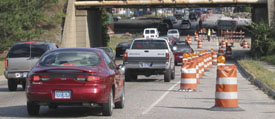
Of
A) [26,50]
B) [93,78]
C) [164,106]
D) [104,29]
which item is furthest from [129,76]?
[104,29]

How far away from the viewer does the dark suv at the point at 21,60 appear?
66.3 feet

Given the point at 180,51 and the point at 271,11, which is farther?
the point at 271,11

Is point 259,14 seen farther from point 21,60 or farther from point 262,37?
point 21,60

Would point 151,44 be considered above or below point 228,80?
above

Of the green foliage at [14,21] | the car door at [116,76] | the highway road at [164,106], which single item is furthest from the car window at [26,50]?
the green foliage at [14,21]

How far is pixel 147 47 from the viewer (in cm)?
2536

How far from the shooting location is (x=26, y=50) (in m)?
20.6

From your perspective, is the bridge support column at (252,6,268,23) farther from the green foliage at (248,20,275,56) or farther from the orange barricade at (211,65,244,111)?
the orange barricade at (211,65,244,111)

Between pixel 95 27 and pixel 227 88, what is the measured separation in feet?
145

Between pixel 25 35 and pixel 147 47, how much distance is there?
18021 mm

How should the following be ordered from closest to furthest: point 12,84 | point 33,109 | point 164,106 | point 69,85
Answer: point 69,85
point 33,109
point 164,106
point 12,84

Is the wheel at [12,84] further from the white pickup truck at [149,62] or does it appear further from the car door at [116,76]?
the car door at [116,76]

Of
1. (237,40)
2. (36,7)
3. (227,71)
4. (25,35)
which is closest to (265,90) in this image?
(227,71)

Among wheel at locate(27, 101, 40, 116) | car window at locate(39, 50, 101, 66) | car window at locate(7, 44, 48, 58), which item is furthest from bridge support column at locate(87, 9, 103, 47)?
wheel at locate(27, 101, 40, 116)
